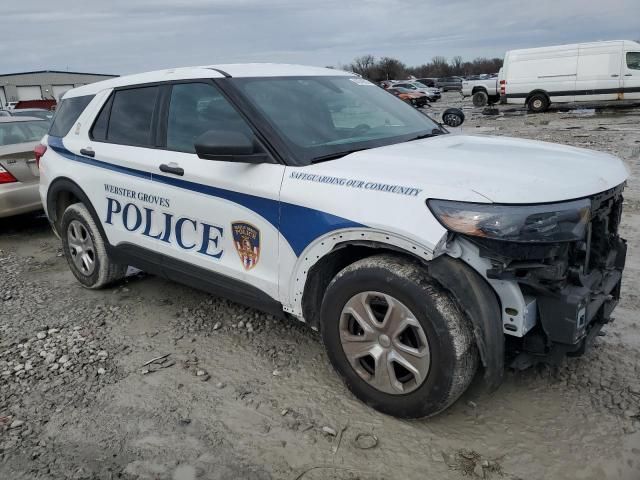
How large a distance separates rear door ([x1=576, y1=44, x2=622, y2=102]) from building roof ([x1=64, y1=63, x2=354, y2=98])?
19.7m

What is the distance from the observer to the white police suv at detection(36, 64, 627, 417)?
2.39 meters

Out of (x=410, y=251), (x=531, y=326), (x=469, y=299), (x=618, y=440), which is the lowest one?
(x=618, y=440)

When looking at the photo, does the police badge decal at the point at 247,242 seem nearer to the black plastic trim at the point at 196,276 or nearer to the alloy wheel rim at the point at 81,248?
the black plastic trim at the point at 196,276

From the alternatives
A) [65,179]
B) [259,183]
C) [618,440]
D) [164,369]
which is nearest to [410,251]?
[259,183]

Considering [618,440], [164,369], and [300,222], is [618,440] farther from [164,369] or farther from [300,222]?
[164,369]

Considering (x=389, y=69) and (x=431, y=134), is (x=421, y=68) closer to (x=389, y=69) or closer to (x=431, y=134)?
(x=389, y=69)

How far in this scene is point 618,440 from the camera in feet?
8.40

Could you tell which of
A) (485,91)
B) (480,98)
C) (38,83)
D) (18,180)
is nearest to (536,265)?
(18,180)

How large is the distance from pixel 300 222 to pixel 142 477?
55.9 inches

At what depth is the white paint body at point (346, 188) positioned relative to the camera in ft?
8.01

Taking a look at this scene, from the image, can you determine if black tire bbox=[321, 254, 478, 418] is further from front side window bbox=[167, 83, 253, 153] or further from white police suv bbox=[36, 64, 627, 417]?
front side window bbox=[167, 83, 253, 153]

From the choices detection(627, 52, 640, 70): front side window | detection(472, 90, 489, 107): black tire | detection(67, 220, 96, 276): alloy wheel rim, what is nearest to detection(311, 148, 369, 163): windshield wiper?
detection(67, 220, 96, 276): alloy wheel rim

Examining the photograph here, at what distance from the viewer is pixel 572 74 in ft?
68.9

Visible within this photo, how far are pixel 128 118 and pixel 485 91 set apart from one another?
2532 cm
